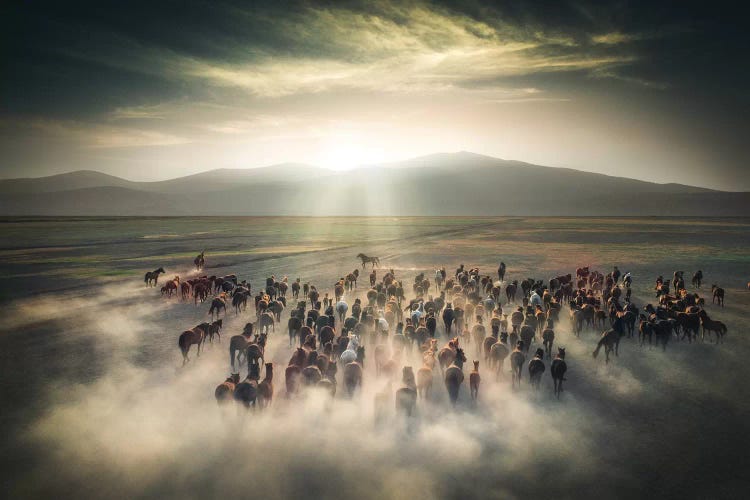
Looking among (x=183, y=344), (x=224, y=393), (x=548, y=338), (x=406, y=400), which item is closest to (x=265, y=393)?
(x=224, y=393)

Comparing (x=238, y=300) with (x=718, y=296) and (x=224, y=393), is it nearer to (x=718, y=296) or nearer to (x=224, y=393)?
(x=224, y=393)

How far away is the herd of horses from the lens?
10078 millimetres

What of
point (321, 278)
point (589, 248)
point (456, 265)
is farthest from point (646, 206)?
point (321, 278)

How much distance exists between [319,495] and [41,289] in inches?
1001

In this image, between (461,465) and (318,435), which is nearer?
(461,465)

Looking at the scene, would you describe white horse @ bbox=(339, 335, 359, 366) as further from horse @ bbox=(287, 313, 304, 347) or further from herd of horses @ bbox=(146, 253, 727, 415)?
horse @ bbox=(287, 313, 304, 347)

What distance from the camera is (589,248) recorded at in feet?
147

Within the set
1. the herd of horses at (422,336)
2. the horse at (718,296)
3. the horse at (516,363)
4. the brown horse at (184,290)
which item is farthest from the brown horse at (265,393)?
the horse at (718,296)

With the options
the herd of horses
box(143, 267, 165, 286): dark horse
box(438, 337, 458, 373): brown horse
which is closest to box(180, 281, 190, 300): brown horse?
the herd of horses

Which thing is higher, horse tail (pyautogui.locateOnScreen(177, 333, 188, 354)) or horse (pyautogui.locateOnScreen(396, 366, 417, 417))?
horse tail (pyautogui.locateOnScreen(177, 333, 188, 354))

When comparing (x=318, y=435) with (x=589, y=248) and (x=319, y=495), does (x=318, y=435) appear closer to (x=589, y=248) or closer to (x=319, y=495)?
(x=319, y=495)

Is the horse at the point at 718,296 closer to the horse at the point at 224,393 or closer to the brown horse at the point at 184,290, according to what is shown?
the horse at the point at 224,393

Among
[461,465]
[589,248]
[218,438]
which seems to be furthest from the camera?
[589,248]

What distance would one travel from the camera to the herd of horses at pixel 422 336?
1008 centimetres
